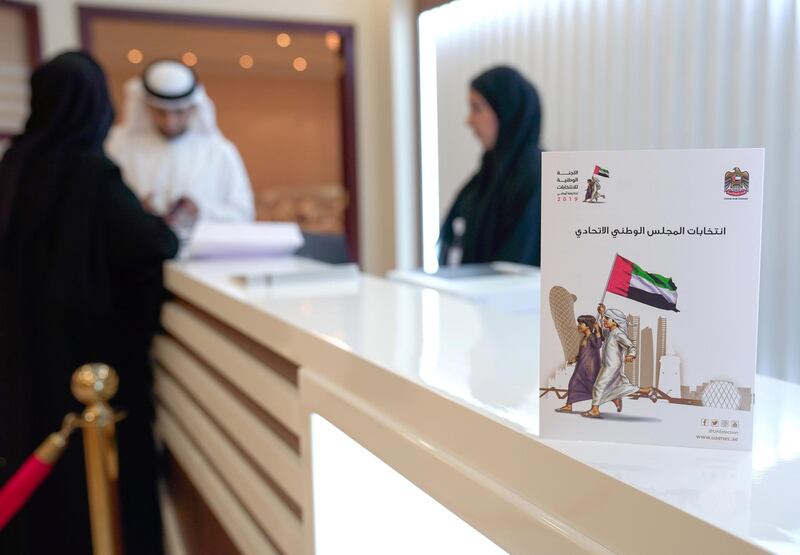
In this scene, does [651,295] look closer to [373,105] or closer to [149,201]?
[149,201]

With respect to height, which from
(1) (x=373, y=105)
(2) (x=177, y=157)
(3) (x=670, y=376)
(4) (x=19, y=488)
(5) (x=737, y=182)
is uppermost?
(1) (x=373, y=105)

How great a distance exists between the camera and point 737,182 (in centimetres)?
46

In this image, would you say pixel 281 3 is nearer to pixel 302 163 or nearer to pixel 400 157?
pixel 400 157

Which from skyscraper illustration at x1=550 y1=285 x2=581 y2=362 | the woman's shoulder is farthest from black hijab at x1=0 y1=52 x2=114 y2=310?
skyscraper illustration at x1=550 y1=285 x2=581 y2=362

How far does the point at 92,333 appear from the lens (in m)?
1.98

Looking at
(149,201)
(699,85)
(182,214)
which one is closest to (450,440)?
(699,85)

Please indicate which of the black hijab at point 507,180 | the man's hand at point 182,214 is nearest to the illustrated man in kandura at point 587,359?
the black hijab at point 507,180

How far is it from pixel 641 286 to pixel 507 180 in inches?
86.8

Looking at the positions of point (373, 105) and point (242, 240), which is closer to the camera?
point (242, 240)

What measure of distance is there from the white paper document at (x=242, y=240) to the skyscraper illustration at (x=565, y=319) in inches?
64.2

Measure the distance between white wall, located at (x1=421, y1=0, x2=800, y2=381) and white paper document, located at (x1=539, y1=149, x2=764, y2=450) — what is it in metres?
0.75

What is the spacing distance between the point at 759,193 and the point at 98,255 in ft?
5.76

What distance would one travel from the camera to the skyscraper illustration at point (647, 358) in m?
0.49

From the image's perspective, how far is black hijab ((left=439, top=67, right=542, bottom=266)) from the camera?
8.13 feet
